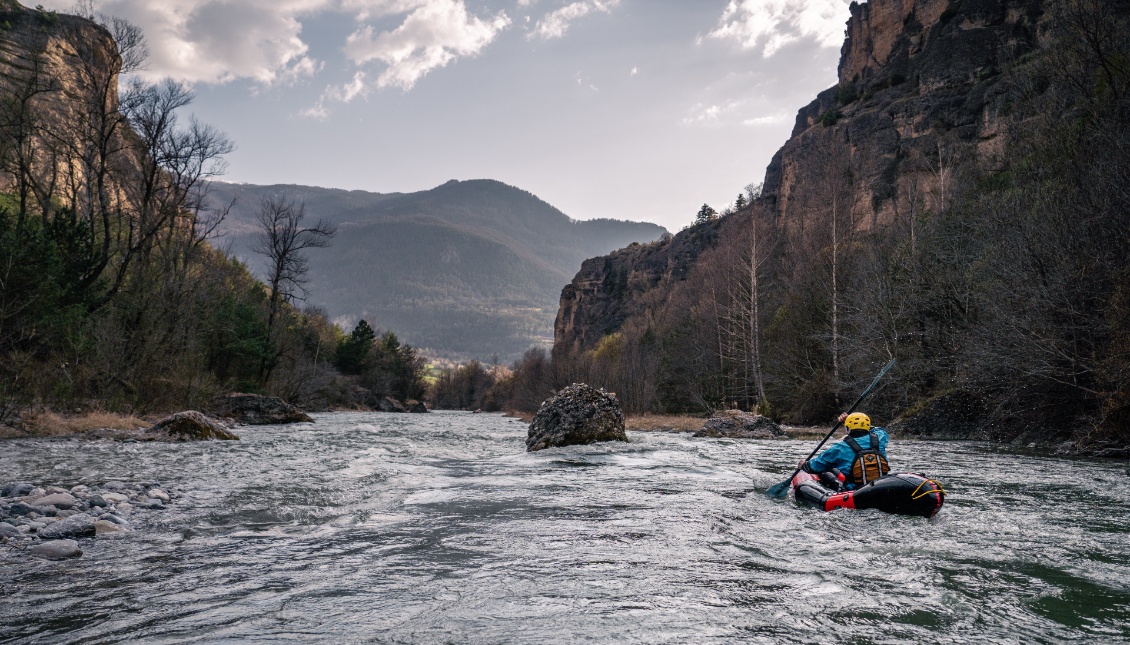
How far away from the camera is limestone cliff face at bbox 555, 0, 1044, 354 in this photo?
4203 centimetres

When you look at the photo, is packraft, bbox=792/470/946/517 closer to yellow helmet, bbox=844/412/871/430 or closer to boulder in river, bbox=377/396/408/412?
yellow helmet, bbox=844/412/871/430

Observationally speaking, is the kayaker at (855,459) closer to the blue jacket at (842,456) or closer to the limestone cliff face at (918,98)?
the blue jacket at (842,456)

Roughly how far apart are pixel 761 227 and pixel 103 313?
28.0 m

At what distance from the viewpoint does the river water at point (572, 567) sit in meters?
3.48

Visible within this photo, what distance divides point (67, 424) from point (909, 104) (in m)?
60.3

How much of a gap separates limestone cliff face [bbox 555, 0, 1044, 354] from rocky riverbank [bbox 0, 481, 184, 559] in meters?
29.6

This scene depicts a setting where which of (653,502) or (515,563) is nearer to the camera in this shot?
(515,563)

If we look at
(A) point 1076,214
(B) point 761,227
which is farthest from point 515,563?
(B) point 761,227

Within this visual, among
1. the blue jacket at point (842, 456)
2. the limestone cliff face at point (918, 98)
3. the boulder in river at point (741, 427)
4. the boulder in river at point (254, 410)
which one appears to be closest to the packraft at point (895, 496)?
the blue jacket at point (842, 456)

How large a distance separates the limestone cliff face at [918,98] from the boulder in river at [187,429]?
33.2 m

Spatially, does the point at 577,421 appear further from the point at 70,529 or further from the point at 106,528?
the point at 70,529

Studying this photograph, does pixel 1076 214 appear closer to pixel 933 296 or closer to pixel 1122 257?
pixel 1122 257

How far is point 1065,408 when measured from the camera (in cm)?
1494

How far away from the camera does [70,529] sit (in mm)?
5637
